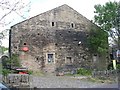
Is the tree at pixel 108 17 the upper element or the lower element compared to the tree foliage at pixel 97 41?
upper

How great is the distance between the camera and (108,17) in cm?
3600

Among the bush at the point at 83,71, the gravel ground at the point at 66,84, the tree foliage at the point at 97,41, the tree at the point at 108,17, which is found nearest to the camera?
the gravel ground at the point at 66,84

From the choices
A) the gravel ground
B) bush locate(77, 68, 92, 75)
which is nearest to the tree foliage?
bush locate(77, 68, 92, 75)

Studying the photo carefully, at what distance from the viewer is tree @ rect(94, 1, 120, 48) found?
118 feet

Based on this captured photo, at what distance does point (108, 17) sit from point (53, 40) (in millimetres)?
7897

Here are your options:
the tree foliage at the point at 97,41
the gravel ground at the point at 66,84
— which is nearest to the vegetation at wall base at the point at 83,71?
the tree foliage at the point at 97,41

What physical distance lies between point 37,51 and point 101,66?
8.29 metres

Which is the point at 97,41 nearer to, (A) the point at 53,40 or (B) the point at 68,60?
(B) the point at 68,60

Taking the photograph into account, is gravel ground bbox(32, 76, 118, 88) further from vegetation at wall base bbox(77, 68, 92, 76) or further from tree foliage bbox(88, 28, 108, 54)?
tree foliage bbox(88, 28, 108, 54)

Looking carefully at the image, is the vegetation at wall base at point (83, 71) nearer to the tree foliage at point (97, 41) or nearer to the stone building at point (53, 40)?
the stone building at point (53, 40)

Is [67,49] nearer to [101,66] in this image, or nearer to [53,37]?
[53,37]

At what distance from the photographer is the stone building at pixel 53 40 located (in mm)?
32594

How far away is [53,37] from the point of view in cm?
3366

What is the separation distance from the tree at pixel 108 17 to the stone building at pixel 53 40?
1674 mm
